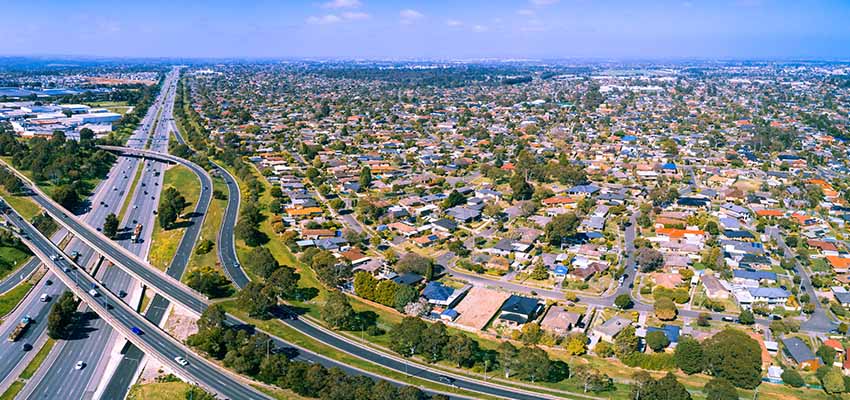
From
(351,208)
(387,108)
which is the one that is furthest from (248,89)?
(351,208)

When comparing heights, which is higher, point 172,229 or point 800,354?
point 172,229

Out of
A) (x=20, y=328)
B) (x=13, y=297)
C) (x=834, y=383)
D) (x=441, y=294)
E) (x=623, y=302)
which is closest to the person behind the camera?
(x=834, y=383)

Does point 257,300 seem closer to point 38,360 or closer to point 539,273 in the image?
point 38,360

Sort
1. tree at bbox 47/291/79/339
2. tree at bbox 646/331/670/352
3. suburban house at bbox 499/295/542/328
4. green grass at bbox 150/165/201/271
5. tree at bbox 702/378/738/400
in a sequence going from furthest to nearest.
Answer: green grass at bbox 150/165/201/271 < suburban house at bbox 499/295/542/328 < tree at bbox 47/291/79/339 < tree at bbox 646/331/670/352 < tree at bbox 702/378/738/400

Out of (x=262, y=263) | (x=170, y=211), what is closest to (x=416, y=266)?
(x=262, y=263)

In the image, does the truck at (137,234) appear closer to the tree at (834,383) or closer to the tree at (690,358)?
the tree at (690,358)

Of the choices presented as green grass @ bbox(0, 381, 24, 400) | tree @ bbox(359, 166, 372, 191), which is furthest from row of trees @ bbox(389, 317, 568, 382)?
tree @ bbox(359, 166, 372, 191)

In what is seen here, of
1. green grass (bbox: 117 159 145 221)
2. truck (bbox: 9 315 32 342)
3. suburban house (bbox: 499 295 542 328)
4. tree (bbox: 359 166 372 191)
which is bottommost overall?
truck (bbox: 9 315 32 342)

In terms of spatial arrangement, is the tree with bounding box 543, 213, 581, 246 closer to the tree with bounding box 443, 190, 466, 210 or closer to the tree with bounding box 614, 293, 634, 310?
the tree with bounding box 614, 293, 634, 310
